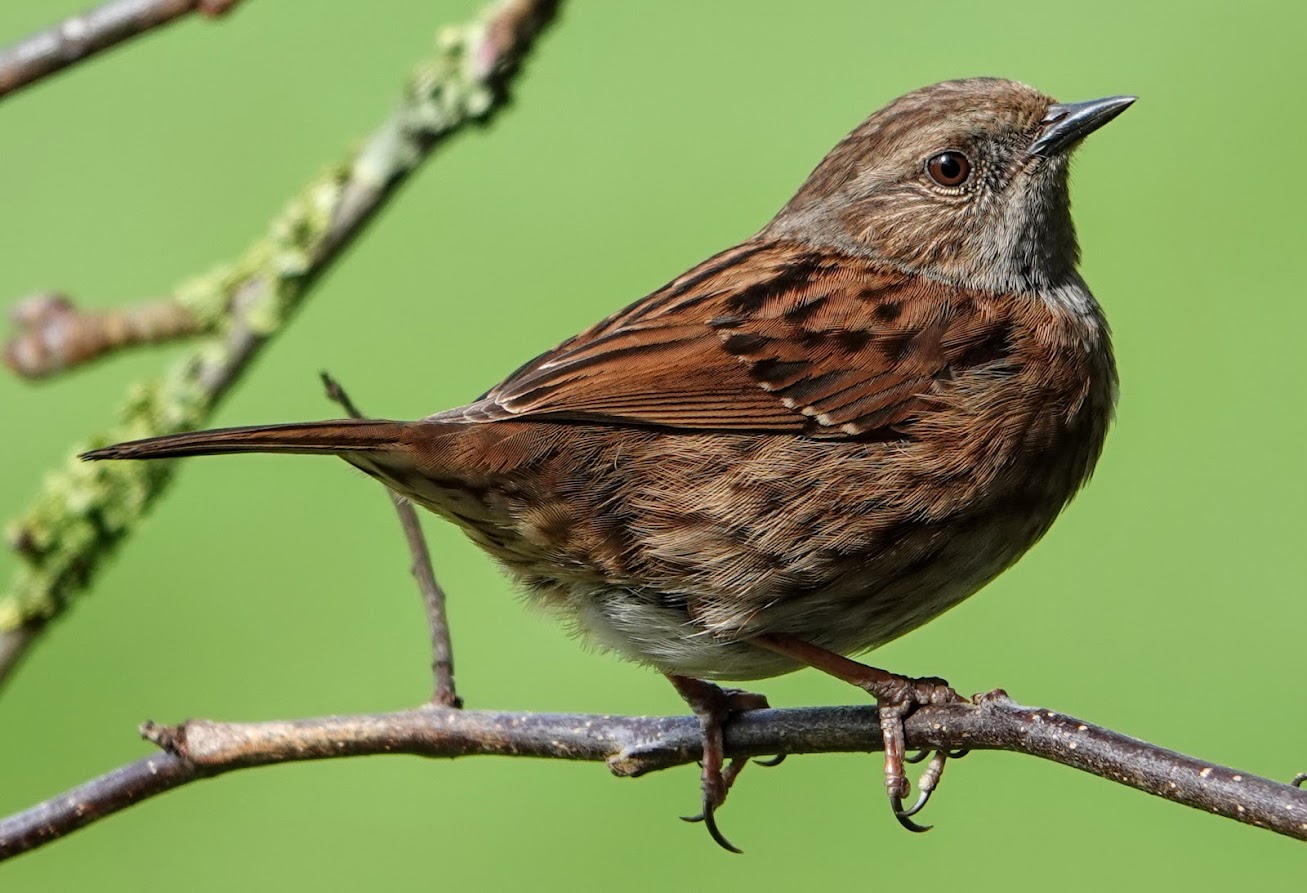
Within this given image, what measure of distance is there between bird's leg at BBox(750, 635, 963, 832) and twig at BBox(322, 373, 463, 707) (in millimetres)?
623

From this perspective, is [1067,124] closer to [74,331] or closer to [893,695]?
[893,695]

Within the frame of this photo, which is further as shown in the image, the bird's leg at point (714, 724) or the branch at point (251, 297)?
the bird's leg at point (714, 724)

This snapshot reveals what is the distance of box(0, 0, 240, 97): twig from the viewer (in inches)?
82.9

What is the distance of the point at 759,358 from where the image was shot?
323 cm

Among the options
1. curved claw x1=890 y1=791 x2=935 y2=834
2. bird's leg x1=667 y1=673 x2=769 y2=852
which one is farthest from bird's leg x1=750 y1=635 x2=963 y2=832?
bird's leg x1=667 y1=673 x2=769 y2=852

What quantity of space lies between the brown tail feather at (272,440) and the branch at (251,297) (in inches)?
8.1

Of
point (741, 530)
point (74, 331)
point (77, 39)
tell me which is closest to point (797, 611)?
point (741, 530)

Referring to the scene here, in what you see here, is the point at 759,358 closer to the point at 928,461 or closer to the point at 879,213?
the point at 928,461

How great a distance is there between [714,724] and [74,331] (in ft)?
4.75

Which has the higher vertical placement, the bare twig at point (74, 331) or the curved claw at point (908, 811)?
the bare twig at point (74, 331)

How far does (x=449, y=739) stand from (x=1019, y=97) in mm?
1954

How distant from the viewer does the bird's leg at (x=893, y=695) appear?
2.93 meters

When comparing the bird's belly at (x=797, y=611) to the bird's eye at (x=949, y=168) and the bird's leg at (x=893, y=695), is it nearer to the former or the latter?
the bird's leg at (x=893, y=695)

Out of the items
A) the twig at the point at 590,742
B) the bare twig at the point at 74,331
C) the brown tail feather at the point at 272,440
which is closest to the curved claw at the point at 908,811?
the twig at the point at 590,742
